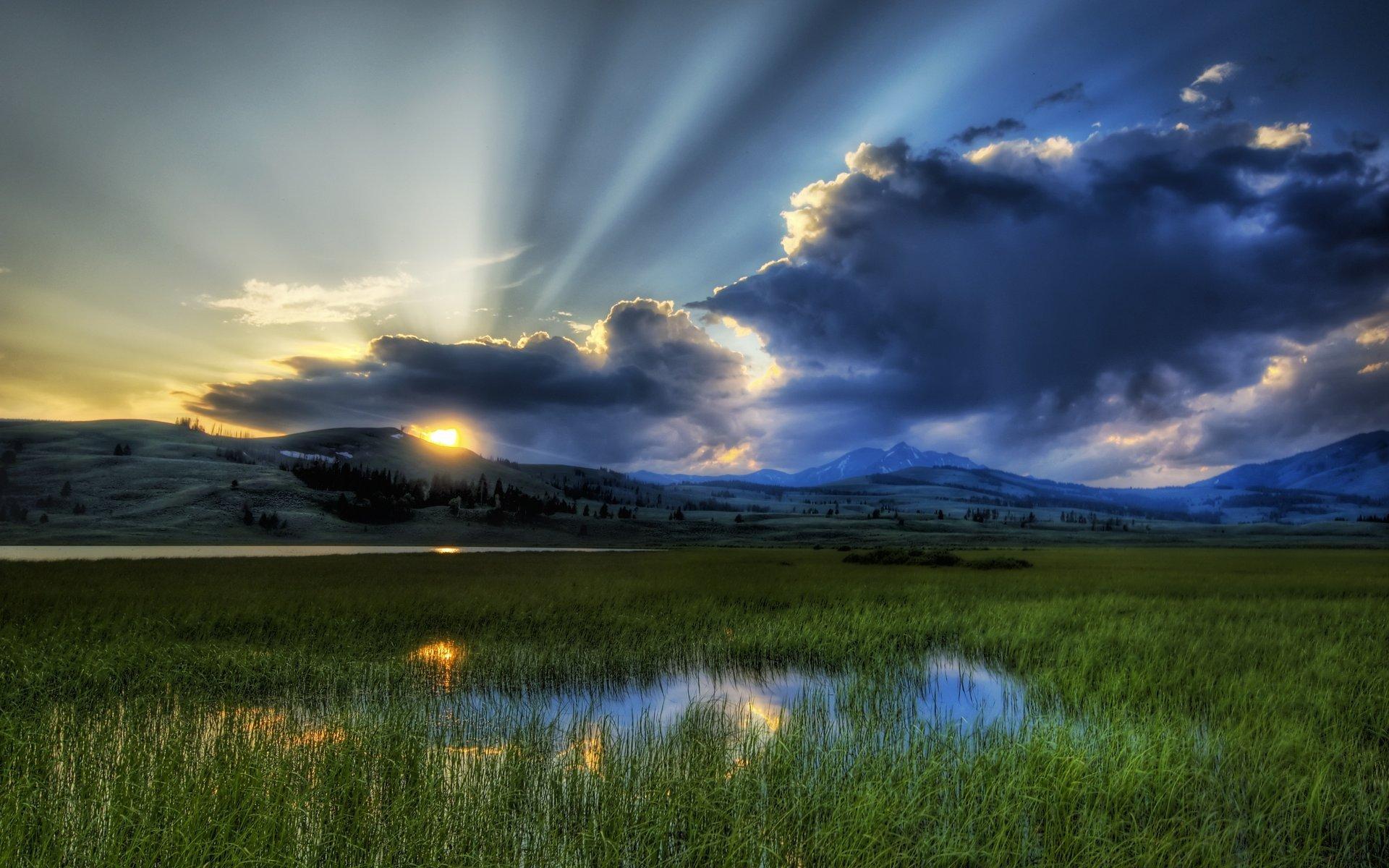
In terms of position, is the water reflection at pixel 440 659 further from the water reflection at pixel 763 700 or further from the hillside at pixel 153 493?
the hillside at pixel 153 493

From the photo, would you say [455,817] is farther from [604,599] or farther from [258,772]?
[604,599]

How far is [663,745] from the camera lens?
890 centimetres

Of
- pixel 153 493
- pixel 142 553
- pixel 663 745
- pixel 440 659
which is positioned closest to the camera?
pixel 663 745

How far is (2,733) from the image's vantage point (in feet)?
27.8

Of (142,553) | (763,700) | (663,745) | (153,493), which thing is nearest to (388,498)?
(153,493)

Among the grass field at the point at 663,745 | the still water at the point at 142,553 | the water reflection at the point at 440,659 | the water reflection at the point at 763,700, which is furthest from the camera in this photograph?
the still water at the point at 142,553

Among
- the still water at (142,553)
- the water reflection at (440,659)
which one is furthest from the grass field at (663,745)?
the still water at (142,553)

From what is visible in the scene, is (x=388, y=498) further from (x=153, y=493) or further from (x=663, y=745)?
(x=663, y=745)

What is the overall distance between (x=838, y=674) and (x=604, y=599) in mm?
11932

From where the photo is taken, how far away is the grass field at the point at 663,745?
646 centimetres

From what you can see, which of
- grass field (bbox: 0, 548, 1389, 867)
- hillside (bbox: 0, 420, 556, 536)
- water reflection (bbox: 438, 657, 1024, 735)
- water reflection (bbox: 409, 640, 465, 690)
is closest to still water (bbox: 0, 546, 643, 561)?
hillside (bbox: 0, 420, 556, 536)

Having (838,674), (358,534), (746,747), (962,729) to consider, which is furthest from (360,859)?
(358,534)

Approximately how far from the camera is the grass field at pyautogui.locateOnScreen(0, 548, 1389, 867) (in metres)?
6.46

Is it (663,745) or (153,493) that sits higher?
(153,493)
